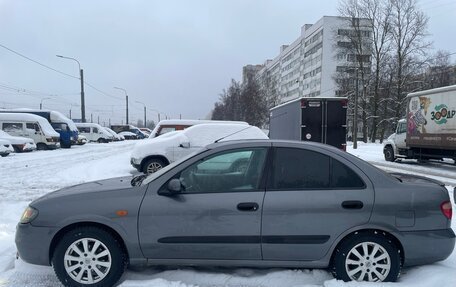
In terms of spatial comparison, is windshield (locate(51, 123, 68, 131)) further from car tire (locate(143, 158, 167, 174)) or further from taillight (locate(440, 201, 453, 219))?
taillight (locate(440, 201, 453, 219))

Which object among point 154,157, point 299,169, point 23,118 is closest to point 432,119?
point 154,157

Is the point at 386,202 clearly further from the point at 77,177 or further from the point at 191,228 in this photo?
the point at 77,177

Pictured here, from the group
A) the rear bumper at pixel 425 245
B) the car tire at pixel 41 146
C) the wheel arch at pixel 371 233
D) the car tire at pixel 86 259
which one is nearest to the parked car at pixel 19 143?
the car tire at pixel 41 146

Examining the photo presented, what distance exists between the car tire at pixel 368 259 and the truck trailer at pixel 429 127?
511 inches

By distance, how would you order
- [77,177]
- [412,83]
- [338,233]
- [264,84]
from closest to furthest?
1. [338,233]
2. [77,177]
3. [412,83]
4. [264,84]

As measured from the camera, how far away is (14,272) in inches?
162

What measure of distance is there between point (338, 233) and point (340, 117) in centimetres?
1111

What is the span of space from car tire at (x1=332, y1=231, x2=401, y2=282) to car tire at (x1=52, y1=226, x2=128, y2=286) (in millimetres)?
2298

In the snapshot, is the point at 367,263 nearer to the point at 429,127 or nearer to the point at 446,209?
the point at 446,209

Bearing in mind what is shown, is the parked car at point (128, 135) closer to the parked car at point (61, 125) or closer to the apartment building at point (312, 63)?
the parked car at point (61, 125)

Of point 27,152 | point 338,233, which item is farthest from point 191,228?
point 27,152

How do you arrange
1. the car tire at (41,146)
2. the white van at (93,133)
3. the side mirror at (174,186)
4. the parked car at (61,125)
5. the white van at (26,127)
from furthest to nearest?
the white van at (93,133) < the parked car at (61,125) < the car tire at (41,146) < the white van at (26,127) < the side mirror at (174,186)

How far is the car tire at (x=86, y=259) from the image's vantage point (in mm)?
3719

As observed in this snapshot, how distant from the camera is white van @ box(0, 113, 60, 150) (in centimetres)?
2577
